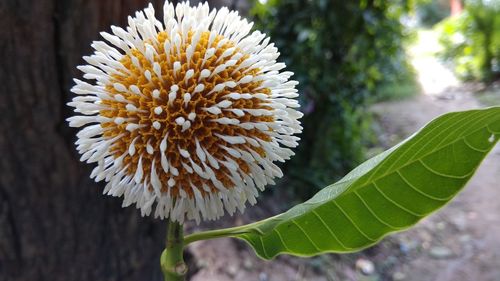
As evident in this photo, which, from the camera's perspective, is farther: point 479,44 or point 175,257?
point 479,44

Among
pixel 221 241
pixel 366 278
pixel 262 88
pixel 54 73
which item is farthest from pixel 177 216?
pixel 366 278

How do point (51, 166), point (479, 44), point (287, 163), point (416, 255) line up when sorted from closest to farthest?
point (51, 166)
point (416, 255)
point (287, 163)
point (479, 44)

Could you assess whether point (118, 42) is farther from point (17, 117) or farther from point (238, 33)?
point (17, 117)

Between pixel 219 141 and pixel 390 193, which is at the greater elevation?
pixel 219 141

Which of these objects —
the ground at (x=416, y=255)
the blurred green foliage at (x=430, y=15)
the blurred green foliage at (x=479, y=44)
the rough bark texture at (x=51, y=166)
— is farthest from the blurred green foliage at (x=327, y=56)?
the blurred green foliage at (x=430, y=15)

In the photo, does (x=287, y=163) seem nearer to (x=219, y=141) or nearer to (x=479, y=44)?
(x=219, y=141)

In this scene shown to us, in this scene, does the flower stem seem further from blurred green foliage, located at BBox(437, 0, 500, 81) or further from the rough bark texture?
blurred green foliage, located at BBox(437, 0, 500, 81)

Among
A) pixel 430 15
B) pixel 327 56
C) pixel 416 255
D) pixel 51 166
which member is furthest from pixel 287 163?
pixel 430 15
